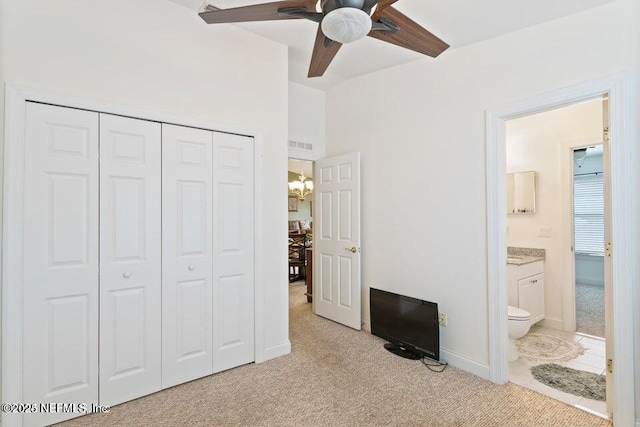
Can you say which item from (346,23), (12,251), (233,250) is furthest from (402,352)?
(12,251)

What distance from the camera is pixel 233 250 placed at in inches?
107

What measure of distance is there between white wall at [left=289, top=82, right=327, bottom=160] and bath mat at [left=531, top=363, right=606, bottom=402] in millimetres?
3157

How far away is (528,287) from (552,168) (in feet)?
4.68

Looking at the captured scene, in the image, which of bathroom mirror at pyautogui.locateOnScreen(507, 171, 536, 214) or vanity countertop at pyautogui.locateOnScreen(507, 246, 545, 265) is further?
bathroom mirror at pyautogui.locateOnScreen(507, 171, 536, 214)

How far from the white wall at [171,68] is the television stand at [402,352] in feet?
3.29

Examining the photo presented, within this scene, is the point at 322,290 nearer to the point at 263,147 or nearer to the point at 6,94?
the point at 263,147

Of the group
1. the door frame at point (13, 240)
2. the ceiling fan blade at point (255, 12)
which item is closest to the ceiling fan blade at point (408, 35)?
the ceiling fan blade at point (255, 12)

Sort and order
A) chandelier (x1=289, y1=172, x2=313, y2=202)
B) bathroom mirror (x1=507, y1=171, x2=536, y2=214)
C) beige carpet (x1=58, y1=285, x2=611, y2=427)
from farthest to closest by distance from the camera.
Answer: chandelier (x1=289, y1=172, x2=313, y2=202) < bathroom mirror (x1=507, y1=171, x2=536, y2=214) < beige carpet (x1=58, y1=285, x2=611, y2=427)

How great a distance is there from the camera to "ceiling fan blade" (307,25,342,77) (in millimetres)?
1787

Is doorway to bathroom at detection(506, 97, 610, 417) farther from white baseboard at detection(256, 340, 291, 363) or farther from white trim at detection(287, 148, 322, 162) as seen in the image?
white trim at detection(287, 148, 322, 162)

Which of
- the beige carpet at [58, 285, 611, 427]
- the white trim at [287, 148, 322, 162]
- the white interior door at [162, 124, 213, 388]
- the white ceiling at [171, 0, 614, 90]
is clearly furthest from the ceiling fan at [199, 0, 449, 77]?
the beige carpet at [58, 285, 611, 427]

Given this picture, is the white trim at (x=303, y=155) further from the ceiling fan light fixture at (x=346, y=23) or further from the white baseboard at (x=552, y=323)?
the white baseboard at (x=552, y=323)

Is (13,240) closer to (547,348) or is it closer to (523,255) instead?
(547,348)

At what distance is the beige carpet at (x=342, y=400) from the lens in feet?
6.59
